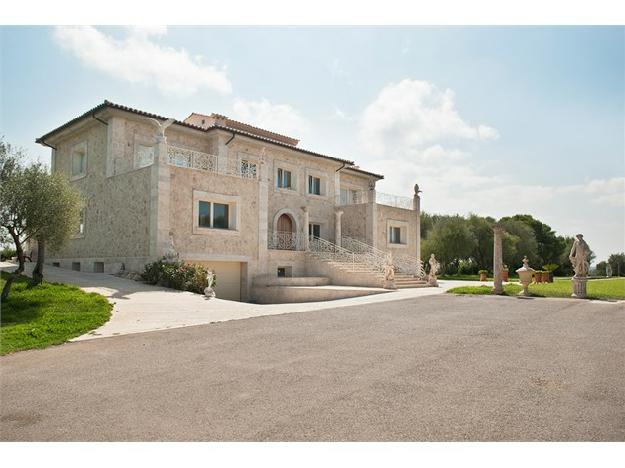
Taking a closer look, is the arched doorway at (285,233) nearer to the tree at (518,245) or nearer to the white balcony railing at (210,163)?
the white balcony railing at (210,163)

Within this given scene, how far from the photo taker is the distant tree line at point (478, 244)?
39.0m

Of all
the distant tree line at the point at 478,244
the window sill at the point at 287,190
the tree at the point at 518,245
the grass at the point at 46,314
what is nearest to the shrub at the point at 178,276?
the grass at the point at 46,314

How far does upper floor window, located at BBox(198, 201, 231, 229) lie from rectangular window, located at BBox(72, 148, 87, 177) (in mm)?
7715

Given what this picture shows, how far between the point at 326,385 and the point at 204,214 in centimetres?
1492

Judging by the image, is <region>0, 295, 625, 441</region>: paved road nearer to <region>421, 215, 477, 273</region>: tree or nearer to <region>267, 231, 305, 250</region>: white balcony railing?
<region>267, 231, 305, 250</region>: white balcony railing

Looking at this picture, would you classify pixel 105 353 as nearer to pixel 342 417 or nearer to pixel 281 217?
pixel 342 417

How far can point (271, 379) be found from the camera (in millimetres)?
5445

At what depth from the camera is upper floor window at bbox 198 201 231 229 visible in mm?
18936

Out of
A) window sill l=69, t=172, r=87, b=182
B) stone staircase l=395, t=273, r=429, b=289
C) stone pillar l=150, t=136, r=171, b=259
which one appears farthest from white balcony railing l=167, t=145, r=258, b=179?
stone staircase l=395, t=273, r=429, b=289

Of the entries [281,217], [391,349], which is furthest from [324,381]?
[281,217]

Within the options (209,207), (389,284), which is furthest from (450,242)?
(209,207)

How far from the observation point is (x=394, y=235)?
2961cm

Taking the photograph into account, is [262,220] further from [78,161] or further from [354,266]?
[78,161]

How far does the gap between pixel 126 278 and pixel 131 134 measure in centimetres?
691
